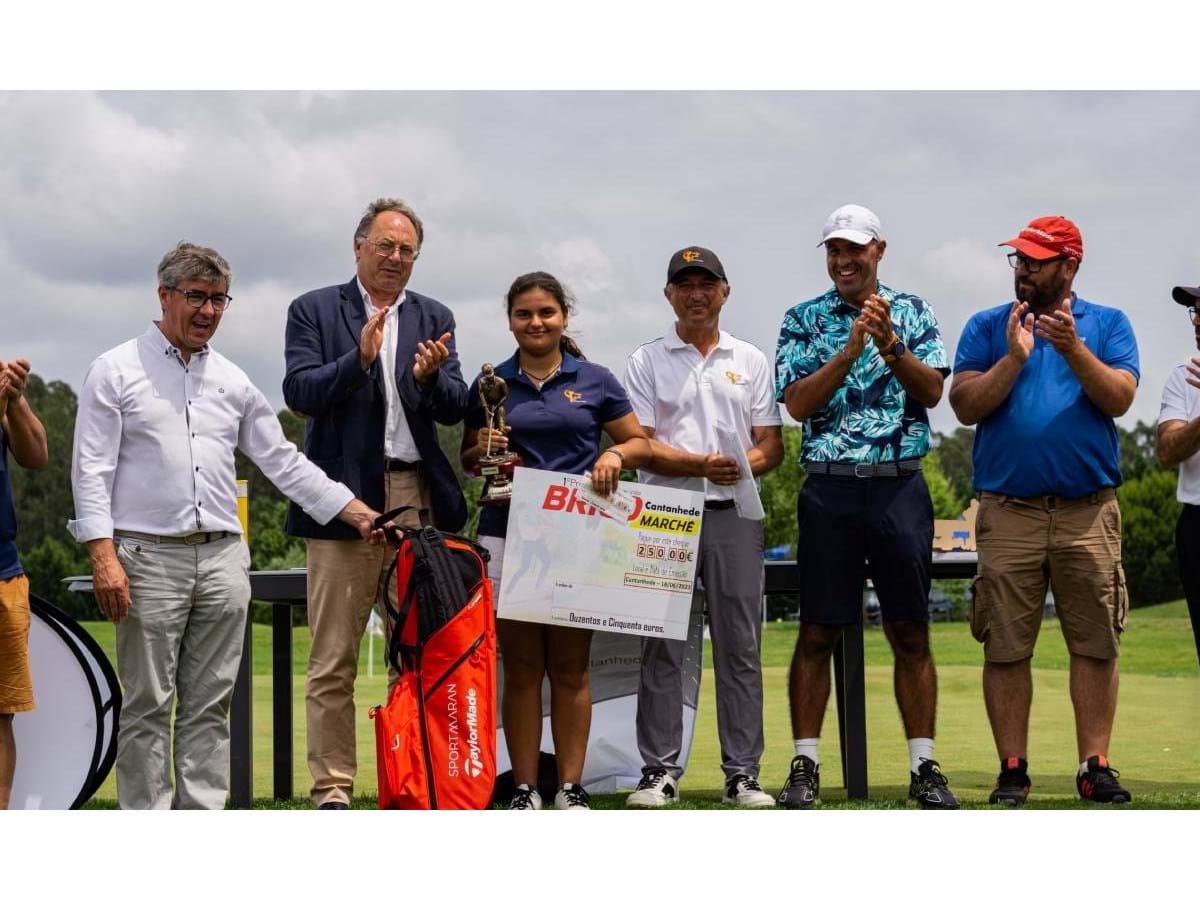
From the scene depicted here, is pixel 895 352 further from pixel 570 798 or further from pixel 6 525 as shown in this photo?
pixel 6 525

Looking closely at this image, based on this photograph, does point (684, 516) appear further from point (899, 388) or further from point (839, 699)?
point (839, 699)

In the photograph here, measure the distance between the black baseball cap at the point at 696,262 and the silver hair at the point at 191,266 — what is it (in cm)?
169

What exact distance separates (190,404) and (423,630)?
1098 mm

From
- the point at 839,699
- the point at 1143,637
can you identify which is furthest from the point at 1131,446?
the point at 839,699

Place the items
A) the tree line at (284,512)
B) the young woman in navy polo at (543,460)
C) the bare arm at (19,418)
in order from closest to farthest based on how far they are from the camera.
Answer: the bare arm at (19,418), the young woman in navy polo at (543,460), the tree line at (284,512)

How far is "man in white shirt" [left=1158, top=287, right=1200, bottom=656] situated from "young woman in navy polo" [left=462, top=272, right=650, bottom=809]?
2.06 metres

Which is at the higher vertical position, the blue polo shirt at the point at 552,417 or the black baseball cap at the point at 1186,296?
the black baseball cap at the point at 1186,296

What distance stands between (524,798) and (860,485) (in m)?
1.66

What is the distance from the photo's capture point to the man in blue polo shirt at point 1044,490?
5.28m

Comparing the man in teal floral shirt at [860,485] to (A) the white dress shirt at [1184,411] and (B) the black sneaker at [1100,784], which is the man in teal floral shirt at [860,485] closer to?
(B) the black sneaker at [1100,784]

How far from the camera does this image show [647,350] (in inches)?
220

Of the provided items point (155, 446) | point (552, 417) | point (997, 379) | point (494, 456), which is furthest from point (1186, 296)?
Answer: point (155, 446)

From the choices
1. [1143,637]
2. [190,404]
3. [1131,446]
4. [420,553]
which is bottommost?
[1143,637]

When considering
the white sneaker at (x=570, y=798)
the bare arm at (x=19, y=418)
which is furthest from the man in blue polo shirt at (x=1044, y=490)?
the bare arm at (x=19, y=418)
